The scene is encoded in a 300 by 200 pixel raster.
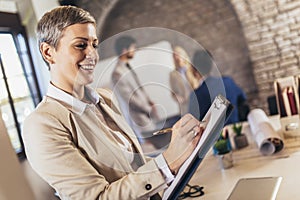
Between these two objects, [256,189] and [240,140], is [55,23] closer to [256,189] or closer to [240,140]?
[256,189]

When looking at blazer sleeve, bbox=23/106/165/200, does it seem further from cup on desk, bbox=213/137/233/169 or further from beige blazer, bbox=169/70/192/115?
cup on desk, bbox=213/137/233/169

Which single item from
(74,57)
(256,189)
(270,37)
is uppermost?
(270,37)

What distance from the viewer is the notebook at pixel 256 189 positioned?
0.93 m

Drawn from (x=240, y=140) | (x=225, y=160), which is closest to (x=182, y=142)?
(x=225, y=160)

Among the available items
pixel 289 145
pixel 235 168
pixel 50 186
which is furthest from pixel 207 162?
pixel 50 186

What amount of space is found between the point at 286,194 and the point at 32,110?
0.64 m

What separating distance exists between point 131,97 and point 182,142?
0.65 feet

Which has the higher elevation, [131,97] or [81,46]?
[81,46]

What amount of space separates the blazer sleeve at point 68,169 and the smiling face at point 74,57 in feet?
0.27

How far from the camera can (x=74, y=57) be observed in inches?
30.5

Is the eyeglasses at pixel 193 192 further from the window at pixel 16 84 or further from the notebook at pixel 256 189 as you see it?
the window at pixel 16 84

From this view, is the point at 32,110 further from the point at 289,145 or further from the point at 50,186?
the point at 289,145

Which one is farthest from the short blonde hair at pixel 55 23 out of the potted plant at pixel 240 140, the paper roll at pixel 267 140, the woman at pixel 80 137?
the potted plant at pixel 240 140

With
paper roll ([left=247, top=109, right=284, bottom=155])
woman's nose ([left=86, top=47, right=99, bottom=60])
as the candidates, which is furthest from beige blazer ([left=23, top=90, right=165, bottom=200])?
paper roll ([left=247, top=109, right=284, bottom=155])
